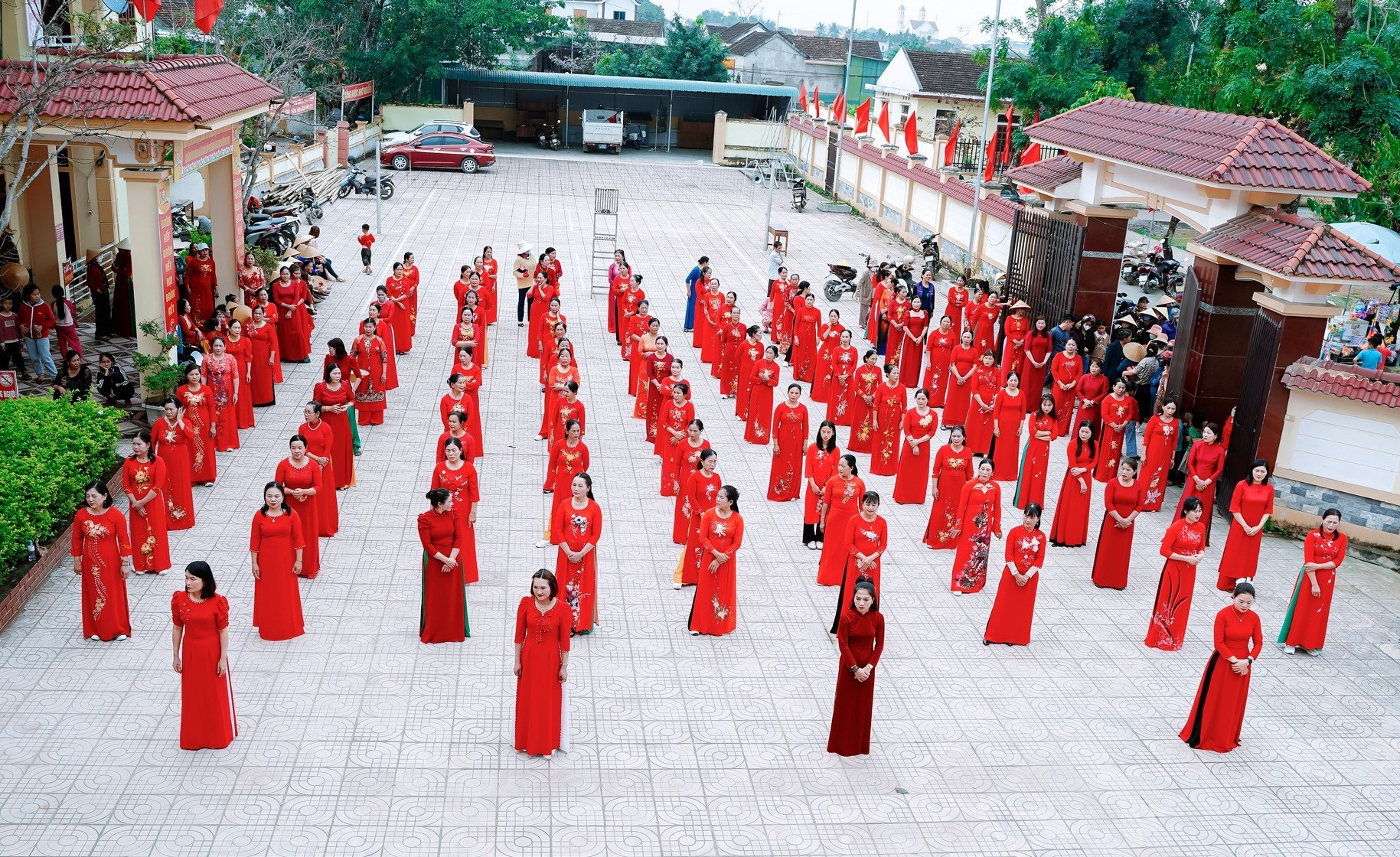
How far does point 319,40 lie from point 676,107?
15613 mm

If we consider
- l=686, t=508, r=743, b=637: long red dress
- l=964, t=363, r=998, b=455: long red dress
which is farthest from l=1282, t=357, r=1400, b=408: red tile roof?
l=686, t=508, r=743, b=637: long red dress

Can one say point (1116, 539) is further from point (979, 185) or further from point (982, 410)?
point (979, 185)

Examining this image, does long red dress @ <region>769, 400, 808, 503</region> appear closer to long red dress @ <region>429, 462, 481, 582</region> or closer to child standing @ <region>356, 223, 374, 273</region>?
long red dress @ <region>429, 462, 481, 582</region>

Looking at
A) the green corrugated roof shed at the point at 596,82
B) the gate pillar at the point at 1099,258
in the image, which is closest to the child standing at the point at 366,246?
the gate pillar at the point at 1099,258

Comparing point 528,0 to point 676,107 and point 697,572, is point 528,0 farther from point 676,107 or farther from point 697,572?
point 697,572

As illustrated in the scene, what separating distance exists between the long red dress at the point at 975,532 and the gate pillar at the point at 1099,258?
6.23m

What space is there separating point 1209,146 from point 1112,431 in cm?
293

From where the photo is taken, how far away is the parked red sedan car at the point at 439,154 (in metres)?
33.8

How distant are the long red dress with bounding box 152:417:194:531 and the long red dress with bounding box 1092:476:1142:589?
741 centimetres

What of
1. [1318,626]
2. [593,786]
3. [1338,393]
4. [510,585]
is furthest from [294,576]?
[1338,393]

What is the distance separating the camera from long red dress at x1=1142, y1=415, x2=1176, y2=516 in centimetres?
1126

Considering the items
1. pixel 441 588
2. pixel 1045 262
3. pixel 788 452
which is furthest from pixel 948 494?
pixel 1045 262

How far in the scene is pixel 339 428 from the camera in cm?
1078

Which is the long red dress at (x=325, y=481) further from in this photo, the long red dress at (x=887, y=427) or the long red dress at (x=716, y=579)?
the long red dress at (x=887, y=427)
